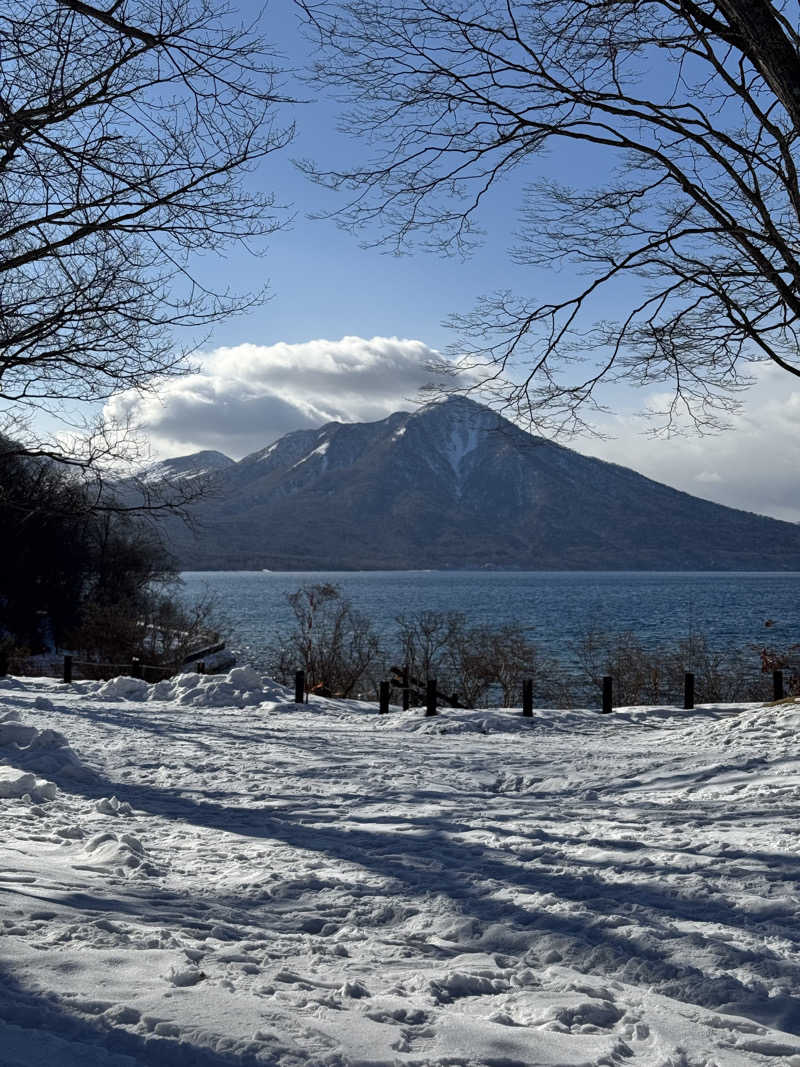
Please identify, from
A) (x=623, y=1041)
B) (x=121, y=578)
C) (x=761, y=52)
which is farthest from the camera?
(x=121, y=578)

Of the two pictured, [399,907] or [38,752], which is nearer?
[399,907]

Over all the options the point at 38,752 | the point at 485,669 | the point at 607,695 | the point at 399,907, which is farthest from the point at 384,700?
the point at 485,669

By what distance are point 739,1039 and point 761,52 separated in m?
7.59

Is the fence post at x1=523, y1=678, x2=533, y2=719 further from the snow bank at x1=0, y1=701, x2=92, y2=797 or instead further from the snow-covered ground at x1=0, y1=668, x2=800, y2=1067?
the snow bank at x1=0, y1=701, x2=92, y2=797

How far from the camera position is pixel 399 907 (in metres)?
5.15

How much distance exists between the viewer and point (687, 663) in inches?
1214

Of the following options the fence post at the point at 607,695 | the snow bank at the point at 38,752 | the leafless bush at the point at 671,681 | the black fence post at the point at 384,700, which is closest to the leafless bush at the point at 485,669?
the leafless bush at the point at 671,681

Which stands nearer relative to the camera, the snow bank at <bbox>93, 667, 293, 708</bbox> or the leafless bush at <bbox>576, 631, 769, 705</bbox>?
the snow bank at <bbox>93, 667, 293, 708</bbox>

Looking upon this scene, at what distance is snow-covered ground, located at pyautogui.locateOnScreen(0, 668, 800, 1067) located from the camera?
127 inches

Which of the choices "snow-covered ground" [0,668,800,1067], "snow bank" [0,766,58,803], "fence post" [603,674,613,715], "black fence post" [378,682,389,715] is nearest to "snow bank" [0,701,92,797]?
"snow-covered ground" [0,668,800,1067]

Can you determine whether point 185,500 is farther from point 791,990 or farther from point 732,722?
point 791,990

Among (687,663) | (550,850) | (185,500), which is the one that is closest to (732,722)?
(550,850)

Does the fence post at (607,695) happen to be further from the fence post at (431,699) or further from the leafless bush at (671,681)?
the leafless bush at (671,681)

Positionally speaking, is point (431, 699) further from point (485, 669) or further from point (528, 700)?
point (485, 669)
